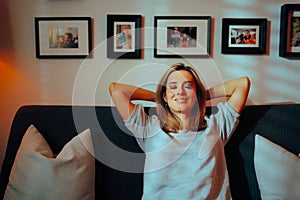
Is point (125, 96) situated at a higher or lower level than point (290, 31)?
lower

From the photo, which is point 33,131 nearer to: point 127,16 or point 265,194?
point 127,16

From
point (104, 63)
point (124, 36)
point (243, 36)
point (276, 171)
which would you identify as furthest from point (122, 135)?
point (243, 36)

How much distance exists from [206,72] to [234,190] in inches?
Answer: 27.2

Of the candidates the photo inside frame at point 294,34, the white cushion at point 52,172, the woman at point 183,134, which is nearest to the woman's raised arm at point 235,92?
the woman at point 183,134

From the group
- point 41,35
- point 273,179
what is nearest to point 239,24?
point 273,179

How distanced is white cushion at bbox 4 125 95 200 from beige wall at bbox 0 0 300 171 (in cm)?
47

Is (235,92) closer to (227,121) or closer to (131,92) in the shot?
(227,121)

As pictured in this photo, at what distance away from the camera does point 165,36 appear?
1984 mm

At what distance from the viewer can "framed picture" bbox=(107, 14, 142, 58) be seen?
6.46 ft

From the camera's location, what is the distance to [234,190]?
5.58 ft

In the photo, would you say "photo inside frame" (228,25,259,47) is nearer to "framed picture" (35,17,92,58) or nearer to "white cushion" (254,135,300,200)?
"white cushion" (254,135,300,200)

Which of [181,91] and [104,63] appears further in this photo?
[104,63]

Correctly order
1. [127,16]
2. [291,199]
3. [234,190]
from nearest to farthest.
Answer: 1. [291,199]
2. [234,190]
3. [127,16]

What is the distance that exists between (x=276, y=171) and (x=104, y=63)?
1.09m
